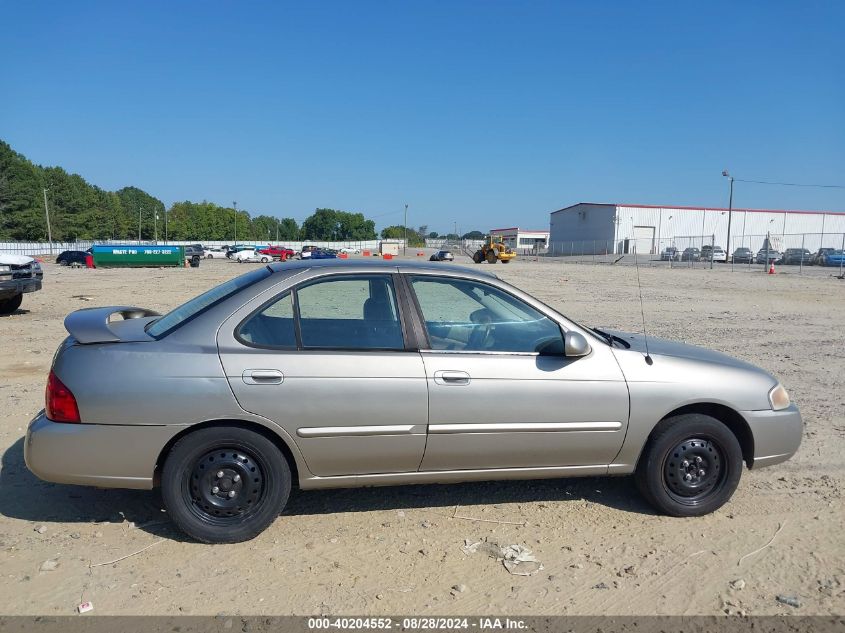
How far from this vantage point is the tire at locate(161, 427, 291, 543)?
347 cm

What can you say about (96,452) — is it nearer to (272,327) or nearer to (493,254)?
(272,327)

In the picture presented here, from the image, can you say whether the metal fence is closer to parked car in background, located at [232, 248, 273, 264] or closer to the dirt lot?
the dirt lot

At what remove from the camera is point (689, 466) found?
3994 mm

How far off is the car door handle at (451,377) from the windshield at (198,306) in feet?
4.09

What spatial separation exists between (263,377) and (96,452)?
3.24ft

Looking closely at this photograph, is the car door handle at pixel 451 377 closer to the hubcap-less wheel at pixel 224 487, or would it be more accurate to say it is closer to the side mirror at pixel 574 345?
the side mirror at pixel 574 345

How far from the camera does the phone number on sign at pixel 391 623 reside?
113 inches

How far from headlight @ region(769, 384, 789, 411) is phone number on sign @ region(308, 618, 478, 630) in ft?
8.25

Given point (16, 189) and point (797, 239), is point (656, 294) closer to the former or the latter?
point (797, 239)

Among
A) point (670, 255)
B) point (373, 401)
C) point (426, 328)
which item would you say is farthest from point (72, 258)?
point (373, 401)

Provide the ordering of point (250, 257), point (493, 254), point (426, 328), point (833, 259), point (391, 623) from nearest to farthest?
point (391, 623), point (426, 328), point (833, 259), point (493, 254), point (250, 257)

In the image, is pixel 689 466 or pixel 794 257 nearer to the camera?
pixel 689 466

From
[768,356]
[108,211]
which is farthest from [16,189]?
[768,356]

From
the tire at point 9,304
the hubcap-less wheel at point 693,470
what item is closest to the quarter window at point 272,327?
the hubcap-less wheel at point 693,470
